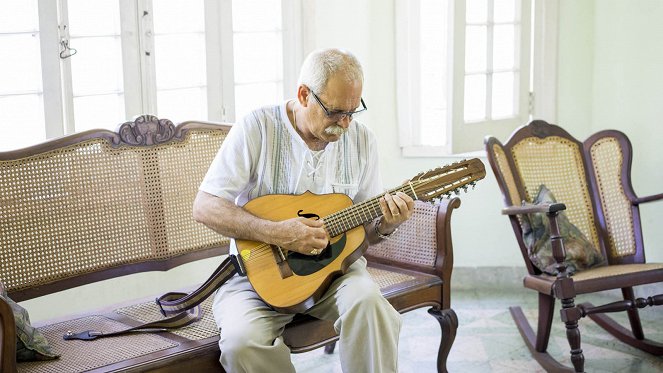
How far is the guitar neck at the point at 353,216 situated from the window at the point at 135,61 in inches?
43.2

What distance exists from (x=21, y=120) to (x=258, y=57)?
1.26 meters

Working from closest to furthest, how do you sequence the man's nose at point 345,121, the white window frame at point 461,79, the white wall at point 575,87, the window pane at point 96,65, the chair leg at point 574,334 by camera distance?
the man's nose at point 345,121 < the chair leg at point 574,334 < the window pane at point 96,65 < the white wall at point 575,87 < the white window frame at point 461,79

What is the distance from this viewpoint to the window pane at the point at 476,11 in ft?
16.2

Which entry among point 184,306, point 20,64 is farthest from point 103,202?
point 20,64

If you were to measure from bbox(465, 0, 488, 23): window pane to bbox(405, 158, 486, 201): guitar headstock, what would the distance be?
214 centimetres

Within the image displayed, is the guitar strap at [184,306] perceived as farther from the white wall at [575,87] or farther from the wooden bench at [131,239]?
the white wall at [575,87]

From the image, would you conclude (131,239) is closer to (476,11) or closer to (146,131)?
(146,131)

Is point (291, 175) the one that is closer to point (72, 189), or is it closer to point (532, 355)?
point (72, 189)

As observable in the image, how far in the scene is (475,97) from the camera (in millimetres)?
5078

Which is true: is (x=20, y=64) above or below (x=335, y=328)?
above

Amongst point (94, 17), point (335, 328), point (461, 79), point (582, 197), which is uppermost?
point (94, 17)

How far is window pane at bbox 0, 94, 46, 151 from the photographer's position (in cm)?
355

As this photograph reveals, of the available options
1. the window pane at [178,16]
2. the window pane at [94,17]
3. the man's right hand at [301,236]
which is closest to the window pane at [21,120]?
the window pane at [94,17]

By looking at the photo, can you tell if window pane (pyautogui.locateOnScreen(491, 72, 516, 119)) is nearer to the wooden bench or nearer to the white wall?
the white wall
